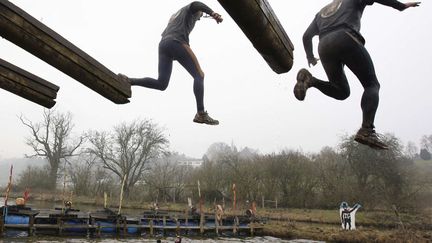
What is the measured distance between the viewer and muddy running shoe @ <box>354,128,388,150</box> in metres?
2.51

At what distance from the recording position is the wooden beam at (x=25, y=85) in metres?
2.94

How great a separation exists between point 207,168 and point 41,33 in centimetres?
3737

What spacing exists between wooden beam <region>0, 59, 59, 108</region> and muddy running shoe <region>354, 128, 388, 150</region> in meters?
2.56

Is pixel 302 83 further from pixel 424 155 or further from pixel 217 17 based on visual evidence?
pixel 424 155

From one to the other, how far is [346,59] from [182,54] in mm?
1471

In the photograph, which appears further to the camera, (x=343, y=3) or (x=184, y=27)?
(x=184, y=27)

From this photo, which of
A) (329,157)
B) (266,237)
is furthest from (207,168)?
(266,237)

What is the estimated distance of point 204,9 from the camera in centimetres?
317

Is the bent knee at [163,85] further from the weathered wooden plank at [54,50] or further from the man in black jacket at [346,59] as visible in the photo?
the man in black jacket at [346,59]

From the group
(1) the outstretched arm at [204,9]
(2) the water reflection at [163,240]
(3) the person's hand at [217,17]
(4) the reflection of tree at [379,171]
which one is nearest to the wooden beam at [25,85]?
(1) the outstretched arm at [204,9]

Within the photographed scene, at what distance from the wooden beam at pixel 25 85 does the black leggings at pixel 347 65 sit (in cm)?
224

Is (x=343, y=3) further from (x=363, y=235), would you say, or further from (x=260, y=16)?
(x=363, y=235)

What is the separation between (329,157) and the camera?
36.1 m

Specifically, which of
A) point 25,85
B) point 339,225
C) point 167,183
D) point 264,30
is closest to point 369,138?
point 264,30
